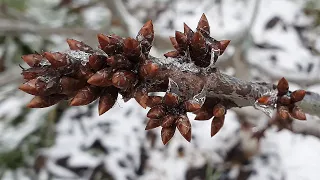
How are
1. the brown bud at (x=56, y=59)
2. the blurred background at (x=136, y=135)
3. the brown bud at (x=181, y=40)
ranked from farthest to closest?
the blurred background at (x=136, y=135) → the brown bud at (x=181, y=40) → the brown bud at (x=56, y=59)

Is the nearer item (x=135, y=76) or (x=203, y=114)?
(x=135, y=76)

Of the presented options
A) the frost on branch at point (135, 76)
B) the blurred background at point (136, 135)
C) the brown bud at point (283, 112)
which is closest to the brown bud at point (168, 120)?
the frost on branch at point (135, 76)

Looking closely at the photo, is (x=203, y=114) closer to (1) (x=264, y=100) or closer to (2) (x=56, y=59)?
(1) (x=264, y=100)

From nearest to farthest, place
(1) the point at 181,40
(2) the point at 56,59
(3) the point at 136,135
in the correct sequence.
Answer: (2) the point at 56,59 → (1) the point at 181,40 → (3) the point at 136,135

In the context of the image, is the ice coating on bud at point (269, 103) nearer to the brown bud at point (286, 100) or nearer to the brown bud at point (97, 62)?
the brown bud at point (286, 100)

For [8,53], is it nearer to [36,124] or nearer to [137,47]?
[36,124]

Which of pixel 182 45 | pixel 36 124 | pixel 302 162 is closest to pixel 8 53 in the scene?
pixel 36 124

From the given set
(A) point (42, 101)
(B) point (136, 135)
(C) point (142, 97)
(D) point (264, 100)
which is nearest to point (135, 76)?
(C) point (142, 97)
